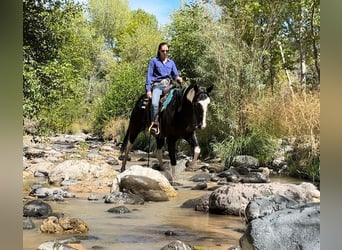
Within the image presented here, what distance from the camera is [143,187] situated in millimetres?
3721

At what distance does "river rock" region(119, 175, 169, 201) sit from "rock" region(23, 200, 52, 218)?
51 cm

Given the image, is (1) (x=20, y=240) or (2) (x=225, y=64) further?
(2) (x=225, y=64)

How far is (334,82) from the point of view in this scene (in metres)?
2.82

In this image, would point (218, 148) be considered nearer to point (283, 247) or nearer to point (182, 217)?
point (182, 217)

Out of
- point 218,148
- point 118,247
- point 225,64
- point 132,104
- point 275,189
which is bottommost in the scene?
point 118,247

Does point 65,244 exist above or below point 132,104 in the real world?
below

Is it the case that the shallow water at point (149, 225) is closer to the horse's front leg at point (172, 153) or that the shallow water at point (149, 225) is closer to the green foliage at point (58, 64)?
the horse's front leg at point (172, 153)

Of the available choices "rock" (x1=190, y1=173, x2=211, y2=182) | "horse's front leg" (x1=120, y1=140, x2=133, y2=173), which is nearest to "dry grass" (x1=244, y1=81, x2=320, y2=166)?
"rock" (x1=190, y1=173, x2=211, y2=182)

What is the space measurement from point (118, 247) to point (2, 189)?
76 cm

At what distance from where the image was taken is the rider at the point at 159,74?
354 centimetres

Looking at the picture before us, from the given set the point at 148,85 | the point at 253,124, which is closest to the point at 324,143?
the point at 253,124

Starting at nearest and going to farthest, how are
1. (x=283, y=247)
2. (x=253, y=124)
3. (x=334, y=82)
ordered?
(x=334, y=82)
(x=283, y=247)
(x=253, y=124)

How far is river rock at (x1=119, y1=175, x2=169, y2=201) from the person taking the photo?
3684 millimetres

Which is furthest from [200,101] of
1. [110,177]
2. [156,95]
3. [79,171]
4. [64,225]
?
[64,225]
